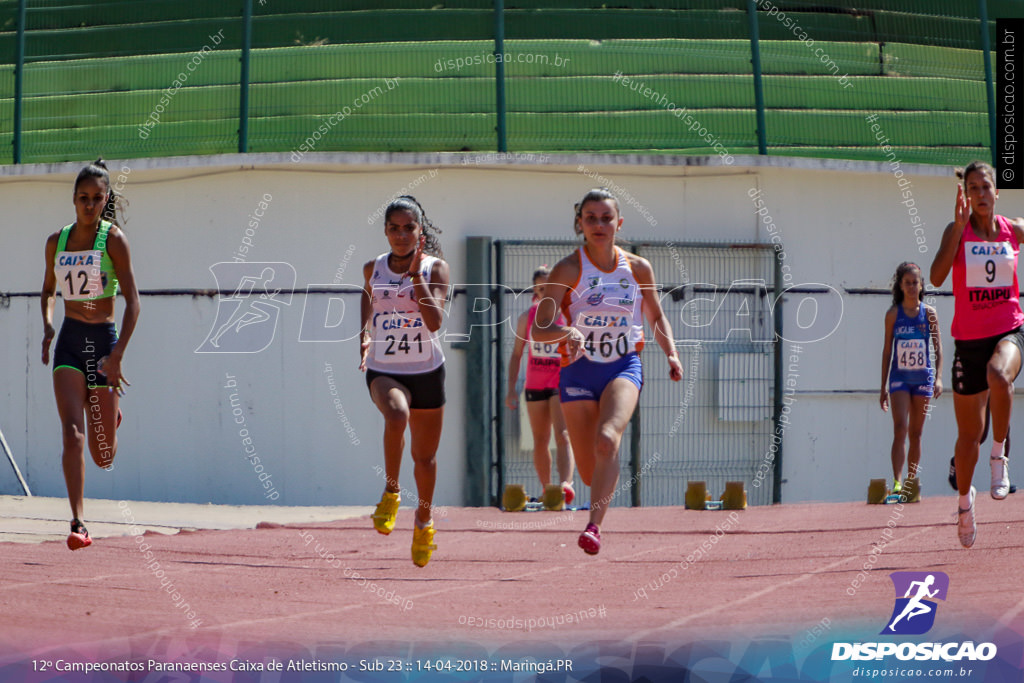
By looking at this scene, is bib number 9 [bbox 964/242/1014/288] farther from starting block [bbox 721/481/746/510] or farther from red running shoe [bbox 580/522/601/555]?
starting block [bbox 721/481/746/510]

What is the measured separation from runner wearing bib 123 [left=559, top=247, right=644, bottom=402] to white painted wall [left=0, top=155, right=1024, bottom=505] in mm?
7125

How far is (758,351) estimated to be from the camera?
15.3m

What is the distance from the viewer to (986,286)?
8047 mm

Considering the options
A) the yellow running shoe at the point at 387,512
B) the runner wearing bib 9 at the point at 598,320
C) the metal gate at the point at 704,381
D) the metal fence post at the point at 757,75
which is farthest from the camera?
the metal fence post at the point at 757,75

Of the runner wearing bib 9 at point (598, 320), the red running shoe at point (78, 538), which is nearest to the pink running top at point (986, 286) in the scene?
the runner wearing bib 9 at point (598, 320)

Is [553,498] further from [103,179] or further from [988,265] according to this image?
[103,179]

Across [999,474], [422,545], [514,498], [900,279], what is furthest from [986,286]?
[514,498]

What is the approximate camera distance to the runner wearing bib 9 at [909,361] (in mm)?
12625

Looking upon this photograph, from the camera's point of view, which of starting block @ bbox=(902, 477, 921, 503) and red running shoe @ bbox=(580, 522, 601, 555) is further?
starting block @ bbox=(902, 477, 921, 503)

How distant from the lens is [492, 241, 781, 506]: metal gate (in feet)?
48.6

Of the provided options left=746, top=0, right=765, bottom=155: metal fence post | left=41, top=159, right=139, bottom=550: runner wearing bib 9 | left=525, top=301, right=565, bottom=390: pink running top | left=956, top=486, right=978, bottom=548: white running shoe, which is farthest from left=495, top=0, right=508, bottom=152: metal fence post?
left=956, top=486, right=978, bottom=548: white running shoe

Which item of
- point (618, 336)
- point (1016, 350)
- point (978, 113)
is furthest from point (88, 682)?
point (978, 113)

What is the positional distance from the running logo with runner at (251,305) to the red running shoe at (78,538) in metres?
7.00

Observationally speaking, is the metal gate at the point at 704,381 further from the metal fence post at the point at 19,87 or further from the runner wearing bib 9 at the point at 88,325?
the runner wearing bib 9 at the point at 88,325
